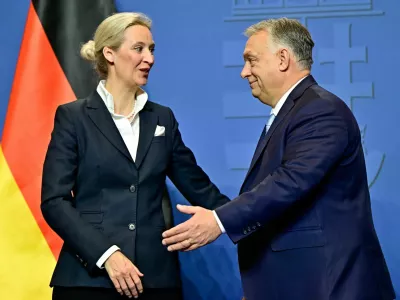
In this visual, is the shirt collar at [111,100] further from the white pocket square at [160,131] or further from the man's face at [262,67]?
the man's face at [262,67]

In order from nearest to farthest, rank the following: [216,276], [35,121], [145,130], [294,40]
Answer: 1. [294,40]
2. [145,130]
3. [35,121]
4. [216,276]

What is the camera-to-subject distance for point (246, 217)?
6.11ft

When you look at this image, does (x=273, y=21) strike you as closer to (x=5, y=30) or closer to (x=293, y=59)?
(x=293, y=59)

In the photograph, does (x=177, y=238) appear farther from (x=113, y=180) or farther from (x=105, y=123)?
(x=105, y=123)

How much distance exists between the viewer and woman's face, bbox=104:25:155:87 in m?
2.27

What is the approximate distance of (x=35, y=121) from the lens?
286 centimetres

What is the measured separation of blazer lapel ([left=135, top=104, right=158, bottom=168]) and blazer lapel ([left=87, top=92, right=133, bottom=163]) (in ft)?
0.14

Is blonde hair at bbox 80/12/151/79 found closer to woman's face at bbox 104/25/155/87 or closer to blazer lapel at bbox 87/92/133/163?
woman's face at bbox 104/25/155/87

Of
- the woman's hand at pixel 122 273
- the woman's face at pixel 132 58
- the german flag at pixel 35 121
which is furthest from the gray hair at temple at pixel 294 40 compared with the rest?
the german flag at pixel 35 121

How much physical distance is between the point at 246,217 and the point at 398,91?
53.4 inches

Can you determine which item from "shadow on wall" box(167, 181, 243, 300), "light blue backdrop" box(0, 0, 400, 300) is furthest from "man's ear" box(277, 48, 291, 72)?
"shadow on wall" box(167, 181, 243, 300)

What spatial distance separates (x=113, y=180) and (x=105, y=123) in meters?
0.18

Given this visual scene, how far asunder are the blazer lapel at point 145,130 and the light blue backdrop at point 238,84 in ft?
2.34

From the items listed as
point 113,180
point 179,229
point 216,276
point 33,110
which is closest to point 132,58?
point 113,180
